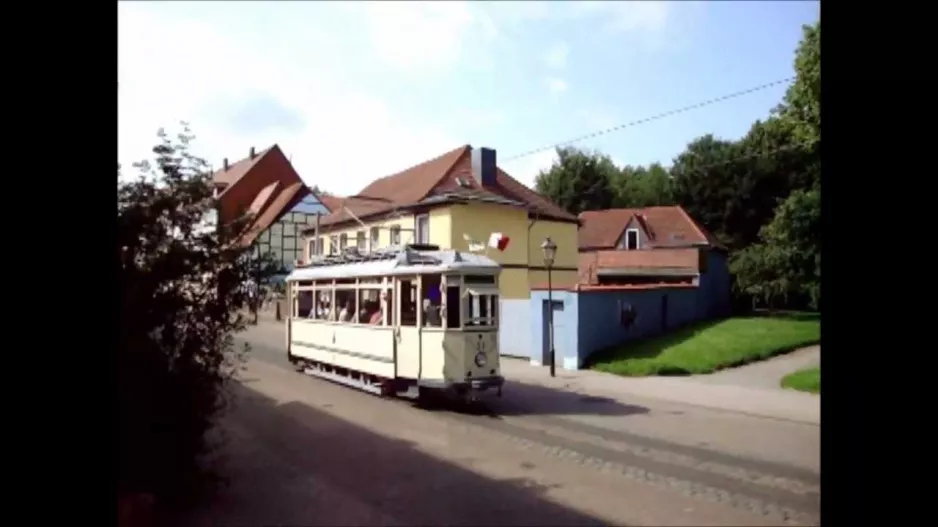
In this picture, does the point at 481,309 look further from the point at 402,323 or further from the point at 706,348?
the point at 706,348

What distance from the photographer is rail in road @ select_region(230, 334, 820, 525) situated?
3.29 metres

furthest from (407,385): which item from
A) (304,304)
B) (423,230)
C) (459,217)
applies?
(459,217)

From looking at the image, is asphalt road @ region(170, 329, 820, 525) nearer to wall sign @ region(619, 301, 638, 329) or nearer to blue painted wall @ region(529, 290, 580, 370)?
blue painted wall @ region(529, 290, 580, 370)

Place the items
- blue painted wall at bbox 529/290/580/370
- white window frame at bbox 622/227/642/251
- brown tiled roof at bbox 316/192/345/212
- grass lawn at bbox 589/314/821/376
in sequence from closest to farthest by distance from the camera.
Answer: brown tiled roof at bbox 316/192/345/212 → grass lawn at bbox 589/314/821/376 → white window frame at bbox 622/227/642/251 → blue painted wall at bbox 529/290/580/370

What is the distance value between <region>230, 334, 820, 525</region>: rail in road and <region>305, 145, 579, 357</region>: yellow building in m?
0.86

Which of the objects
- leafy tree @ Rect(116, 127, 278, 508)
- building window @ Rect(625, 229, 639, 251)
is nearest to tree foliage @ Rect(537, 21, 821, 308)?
building window @ Rect(625, 229, 639, 251)

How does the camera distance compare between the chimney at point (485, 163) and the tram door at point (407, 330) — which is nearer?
the chimney at point (485, 163)

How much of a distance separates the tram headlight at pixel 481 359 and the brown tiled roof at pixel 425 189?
0.90 meters

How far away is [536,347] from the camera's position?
10.6 ft

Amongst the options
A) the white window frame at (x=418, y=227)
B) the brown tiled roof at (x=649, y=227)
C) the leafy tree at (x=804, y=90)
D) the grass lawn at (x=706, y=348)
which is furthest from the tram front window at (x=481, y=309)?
the leafy tree at (x=804, y=90)

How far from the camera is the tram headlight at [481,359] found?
312cm

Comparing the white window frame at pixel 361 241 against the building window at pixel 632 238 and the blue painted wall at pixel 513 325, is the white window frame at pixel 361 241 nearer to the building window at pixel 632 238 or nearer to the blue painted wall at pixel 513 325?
the blue painted wall at pixel 513 325
